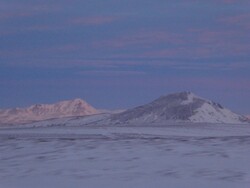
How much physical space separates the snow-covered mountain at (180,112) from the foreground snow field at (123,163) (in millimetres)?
22118

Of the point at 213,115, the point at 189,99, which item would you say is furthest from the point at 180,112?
the point at 189,99

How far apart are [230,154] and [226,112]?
3039cm

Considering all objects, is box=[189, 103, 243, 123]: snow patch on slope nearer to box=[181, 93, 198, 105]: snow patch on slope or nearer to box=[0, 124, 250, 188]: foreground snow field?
box=[181, 93, 198, 105]: snow patch on slope

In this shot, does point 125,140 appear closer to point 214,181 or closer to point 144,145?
point 144,145

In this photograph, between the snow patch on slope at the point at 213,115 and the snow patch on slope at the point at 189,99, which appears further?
the snow patch on slope at the point at 189,99

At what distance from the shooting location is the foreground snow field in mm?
10055

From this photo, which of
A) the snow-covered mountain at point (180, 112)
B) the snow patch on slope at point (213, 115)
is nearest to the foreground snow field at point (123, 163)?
the snow-covered mountain at point (180, 112)

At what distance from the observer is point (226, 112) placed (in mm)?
42750

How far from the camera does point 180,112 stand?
4041cm

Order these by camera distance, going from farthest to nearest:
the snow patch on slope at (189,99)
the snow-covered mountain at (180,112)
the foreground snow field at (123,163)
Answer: the snow patch on slope at (189,99) → the snow-covered mountain at (180,112) → the foreground snow field at (123,163)

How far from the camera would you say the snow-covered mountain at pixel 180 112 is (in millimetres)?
38728

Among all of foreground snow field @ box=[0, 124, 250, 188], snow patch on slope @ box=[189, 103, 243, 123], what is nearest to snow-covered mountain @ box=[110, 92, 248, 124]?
snow patch on slope @ box=[189, 103, 243, 123]

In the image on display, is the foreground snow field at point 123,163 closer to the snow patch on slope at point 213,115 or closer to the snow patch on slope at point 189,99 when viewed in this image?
the snow patch on slope at point 213,115

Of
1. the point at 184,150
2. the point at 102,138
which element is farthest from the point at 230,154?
the point at 102,138
